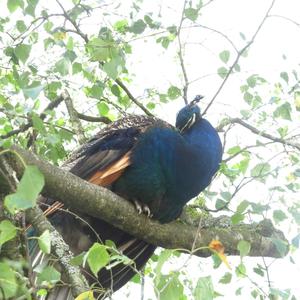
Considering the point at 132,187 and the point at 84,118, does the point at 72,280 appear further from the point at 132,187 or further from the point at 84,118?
the point at 84,118

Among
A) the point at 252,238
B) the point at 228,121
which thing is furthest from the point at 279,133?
the point at 252,238

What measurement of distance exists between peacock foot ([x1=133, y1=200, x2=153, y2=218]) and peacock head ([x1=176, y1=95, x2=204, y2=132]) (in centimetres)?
53

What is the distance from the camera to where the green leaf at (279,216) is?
6.80 feet

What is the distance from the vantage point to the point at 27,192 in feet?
4.67

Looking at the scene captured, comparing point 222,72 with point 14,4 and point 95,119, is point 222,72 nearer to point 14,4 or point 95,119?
point 14,4

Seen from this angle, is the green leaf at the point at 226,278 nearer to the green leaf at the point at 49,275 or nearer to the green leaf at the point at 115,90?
the green leaf at the point at 49,275

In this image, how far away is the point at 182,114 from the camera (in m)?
3.56

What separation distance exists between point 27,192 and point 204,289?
19.4 inches

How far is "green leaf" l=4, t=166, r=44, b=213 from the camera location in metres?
1.42

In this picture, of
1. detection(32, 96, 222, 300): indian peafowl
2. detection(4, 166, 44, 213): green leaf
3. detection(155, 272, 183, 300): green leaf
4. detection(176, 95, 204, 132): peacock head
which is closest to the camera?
detection(4, 166, 44, 213): green leaf

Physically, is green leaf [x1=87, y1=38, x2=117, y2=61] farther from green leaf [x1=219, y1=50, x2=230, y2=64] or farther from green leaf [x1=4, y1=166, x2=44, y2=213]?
green leaf [x1=4, y1=166, x2=44, y2=213]

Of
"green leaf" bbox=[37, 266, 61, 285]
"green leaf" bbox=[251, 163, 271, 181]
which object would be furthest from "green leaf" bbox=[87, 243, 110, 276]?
"green leaf" bbox=[251, 163, 271, 181]

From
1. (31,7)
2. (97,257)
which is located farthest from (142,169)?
(97,257)

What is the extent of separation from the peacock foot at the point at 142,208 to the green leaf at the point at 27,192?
164 centimetres
